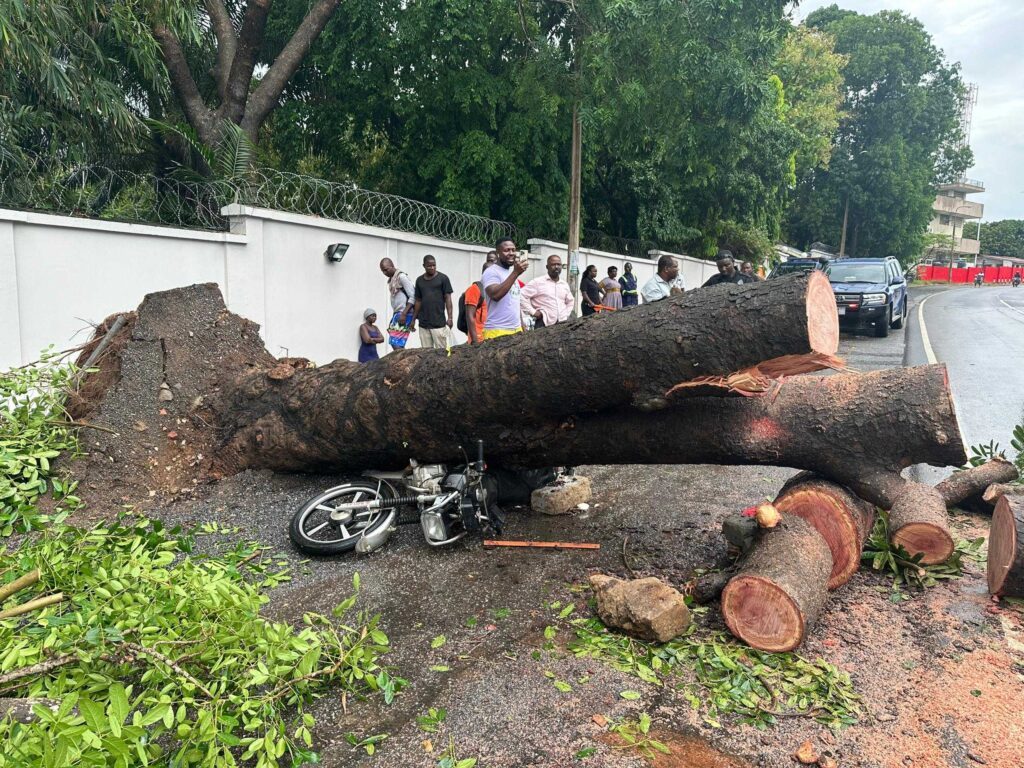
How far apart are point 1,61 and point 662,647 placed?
348 inches

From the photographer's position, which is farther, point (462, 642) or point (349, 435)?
point (349, 435)

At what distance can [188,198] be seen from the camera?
812 centimetres

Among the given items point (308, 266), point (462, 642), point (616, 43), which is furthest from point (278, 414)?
point (616, 43)

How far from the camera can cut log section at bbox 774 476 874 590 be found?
3.65 m

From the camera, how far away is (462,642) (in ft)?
10.5

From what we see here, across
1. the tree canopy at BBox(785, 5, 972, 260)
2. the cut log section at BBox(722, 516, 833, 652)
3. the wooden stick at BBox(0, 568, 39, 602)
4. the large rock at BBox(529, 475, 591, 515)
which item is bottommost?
→ the large rock at BBox(529, 475, 591, 515)

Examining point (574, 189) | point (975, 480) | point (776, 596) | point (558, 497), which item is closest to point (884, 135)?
point (574, 189)

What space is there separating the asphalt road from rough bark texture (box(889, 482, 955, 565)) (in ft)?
11.1

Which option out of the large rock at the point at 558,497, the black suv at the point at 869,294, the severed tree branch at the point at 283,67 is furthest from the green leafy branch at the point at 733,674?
the black suv at the point at 869,294

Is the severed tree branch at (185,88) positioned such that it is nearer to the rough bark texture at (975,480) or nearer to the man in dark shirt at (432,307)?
the man in dark shirt at (432,307)

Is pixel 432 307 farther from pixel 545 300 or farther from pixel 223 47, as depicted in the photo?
pixel 223 47

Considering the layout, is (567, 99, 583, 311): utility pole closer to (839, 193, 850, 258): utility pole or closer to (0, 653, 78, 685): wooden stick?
(0, 653, 78, 685): wooden stick

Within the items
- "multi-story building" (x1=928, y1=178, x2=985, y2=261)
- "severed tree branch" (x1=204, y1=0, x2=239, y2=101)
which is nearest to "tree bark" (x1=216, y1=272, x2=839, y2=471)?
"severed tree branch" (x1=204, y1=0, x2=239, y2=101)

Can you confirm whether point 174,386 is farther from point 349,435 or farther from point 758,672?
point 758,672
